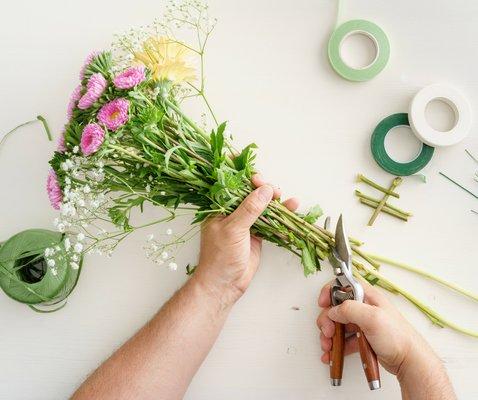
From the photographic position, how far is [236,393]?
1.06 m

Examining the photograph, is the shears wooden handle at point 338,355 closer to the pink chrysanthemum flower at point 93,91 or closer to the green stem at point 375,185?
the green stem at point 375,185

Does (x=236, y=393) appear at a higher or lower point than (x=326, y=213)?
lower

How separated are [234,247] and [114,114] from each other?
0.35 meters

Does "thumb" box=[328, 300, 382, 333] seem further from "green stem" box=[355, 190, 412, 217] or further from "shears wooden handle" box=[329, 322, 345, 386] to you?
"green stem" box=[355, 190, 412, 217]

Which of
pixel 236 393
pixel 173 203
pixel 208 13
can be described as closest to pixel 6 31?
pixel 208 13

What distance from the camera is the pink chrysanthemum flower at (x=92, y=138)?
760mm

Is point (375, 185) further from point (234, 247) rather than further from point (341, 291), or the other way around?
point (234, 247)

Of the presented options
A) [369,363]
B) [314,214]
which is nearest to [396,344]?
[369,363]

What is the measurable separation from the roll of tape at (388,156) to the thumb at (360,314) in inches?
13.2

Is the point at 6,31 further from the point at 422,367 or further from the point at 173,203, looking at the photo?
the point at 422,367

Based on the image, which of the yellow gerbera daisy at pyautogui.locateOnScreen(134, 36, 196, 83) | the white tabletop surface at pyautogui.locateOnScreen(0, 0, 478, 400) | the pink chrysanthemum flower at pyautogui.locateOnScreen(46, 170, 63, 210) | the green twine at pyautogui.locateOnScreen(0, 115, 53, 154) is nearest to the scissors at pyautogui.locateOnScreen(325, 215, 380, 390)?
the white tabletop surface at pyautogui.locateOnScreen(0, 0, 478, 400)

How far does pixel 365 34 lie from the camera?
1.07 m

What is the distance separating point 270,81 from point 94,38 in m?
0.44

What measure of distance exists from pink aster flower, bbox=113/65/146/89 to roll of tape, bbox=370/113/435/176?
546 mm
